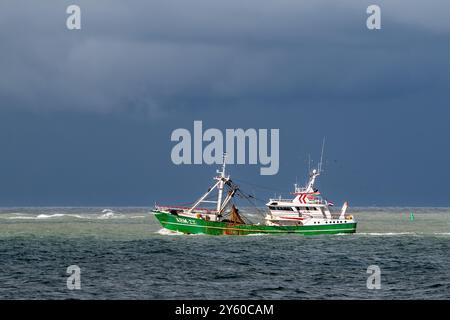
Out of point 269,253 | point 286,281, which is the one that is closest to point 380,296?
point 286,281

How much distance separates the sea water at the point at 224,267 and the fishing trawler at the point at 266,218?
301cm

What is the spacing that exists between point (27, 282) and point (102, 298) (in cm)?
871

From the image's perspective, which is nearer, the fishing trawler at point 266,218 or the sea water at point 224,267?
the sea water at point 224,267

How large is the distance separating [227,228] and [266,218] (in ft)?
19.2

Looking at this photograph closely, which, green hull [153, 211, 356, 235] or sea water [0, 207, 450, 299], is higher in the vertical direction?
green hull [153, 211, 356, 235]

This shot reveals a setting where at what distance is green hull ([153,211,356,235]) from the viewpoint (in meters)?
98.8

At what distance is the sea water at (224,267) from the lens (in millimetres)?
50031

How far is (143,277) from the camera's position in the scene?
57.0 metres

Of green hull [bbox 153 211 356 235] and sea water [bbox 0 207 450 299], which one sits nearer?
sea water [bbox 0 207 450 299]

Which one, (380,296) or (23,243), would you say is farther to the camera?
(23,243)

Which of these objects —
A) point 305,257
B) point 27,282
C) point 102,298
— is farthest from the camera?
point 305,257

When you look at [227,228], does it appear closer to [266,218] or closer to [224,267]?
[266,218]

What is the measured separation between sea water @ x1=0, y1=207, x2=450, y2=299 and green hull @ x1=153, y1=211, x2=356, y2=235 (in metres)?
2.54
